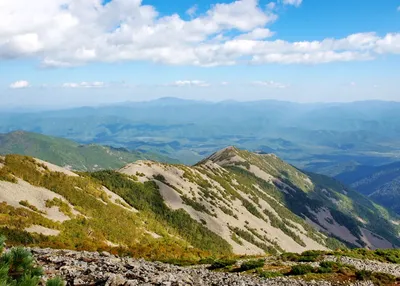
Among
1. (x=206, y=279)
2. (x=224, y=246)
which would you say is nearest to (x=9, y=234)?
(x=206, y=279)

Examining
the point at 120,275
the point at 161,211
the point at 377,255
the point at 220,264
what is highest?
the point at 120,275

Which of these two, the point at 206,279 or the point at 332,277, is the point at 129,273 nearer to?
the point at 206,279

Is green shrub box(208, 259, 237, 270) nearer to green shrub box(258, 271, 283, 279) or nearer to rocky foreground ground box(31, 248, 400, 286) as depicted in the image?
green shrub box(258, 271, 283, 279)

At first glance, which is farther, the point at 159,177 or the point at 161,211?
the point at 159,177

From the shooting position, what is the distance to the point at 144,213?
3371 inches

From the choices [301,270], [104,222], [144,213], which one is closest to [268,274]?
[301,270]

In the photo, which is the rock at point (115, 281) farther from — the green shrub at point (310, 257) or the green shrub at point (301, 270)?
the green shrub at point (310, 257)

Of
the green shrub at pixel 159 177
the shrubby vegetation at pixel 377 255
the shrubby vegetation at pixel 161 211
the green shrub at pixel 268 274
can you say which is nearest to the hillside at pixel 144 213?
the green shrub at pixel 159 177

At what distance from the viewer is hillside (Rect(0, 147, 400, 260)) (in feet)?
160

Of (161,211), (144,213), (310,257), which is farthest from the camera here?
(161,211)

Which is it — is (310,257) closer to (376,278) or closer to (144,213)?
(376,278)

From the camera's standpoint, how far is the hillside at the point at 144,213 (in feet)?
160

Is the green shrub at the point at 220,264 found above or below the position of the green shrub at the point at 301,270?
below

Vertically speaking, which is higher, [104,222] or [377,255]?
[104,222]
